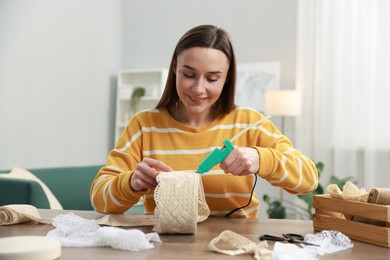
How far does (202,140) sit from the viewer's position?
1640 millimetres

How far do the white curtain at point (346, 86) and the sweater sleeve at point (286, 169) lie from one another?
11.0 ft

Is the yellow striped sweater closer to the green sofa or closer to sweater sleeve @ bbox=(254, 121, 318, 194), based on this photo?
sweater sleeve @ bbox=(254, 121, 318, 194)

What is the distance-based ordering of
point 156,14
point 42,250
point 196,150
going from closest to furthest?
point 42,250
point 196,150
point 156,14

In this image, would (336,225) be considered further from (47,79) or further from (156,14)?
(156,14)

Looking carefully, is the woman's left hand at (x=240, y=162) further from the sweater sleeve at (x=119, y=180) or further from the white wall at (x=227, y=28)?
the white wall at (x=227, y=28)

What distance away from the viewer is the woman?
142 cm

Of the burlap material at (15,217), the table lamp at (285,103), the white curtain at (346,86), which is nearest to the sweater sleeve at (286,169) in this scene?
the burlap material at (15,217)

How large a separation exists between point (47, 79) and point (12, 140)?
72 centimetres

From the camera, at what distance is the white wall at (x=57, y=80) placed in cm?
379

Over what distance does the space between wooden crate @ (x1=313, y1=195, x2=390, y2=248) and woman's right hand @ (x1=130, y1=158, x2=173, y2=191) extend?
41cm

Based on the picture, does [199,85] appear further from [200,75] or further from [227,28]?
[227,28]

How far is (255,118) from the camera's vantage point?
1700mm

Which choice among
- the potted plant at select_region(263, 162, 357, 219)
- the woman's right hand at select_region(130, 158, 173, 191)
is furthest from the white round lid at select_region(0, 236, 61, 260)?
the potted plant at select_region(263, 162, 357, 219)

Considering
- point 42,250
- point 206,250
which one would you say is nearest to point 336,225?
point 206,250
